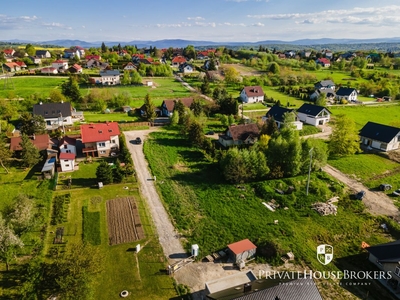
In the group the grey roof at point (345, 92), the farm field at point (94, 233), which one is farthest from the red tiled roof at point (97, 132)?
the grey roof at point (345, 92)

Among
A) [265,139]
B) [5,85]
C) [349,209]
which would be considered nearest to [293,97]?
[265,139]

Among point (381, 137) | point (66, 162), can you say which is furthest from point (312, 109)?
point (66, 162)

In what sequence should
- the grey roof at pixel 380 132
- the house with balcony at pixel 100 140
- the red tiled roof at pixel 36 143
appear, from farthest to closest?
the grey roof at pixel 380 132 → the house with balcony at pixel 100 140 → the red tiled roof at pixel 36 143

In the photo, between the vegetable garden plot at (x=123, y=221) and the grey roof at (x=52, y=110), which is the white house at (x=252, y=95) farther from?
the vegetable garden plot at (x=123, y=221)

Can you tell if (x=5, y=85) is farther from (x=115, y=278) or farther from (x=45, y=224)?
(x=115, y=278)

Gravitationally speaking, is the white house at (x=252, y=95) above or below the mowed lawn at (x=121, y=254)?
above

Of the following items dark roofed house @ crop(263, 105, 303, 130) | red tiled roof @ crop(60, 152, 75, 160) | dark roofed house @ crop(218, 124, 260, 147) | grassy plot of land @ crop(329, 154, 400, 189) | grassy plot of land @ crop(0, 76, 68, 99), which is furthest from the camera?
grassy plot of land @ crop(0, 76, 68, 99)

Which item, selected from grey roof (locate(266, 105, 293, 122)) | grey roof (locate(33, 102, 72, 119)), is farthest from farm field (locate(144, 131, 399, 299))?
grey roof (locate(33, 102, 72, 119))

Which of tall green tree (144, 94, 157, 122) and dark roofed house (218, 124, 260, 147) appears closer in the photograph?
dark roofed house (218, 124, 260, 147)

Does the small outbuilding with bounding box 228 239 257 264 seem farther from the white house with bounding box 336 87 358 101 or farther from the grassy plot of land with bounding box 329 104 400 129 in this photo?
the white house with bounding box 336 87 358 101
